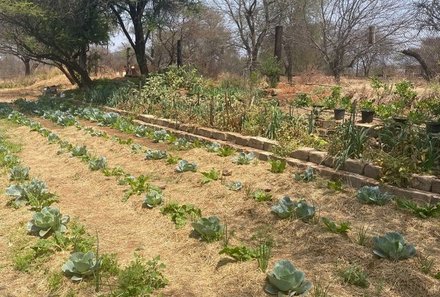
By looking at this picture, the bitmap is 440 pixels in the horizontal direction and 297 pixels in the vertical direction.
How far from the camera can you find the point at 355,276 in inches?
118

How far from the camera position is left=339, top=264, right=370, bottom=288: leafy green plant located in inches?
117

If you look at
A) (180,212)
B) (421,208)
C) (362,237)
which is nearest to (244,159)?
(180,212)

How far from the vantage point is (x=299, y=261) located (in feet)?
11.0

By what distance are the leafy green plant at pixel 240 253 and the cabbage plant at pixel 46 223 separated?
1593 mm

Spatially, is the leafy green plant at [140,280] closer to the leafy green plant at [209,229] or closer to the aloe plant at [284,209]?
the leafy green plant at [209,229]

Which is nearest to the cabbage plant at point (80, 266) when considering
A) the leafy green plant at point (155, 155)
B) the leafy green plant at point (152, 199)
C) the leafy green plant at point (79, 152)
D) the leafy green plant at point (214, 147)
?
the leafy green plant at point (152, 199)

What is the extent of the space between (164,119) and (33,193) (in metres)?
4.50

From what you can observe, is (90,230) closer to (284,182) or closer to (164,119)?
(284,182)

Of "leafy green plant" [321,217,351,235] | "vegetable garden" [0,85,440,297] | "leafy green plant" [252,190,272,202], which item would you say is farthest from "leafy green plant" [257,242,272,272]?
"leafy green plant" [252,190,272,202]

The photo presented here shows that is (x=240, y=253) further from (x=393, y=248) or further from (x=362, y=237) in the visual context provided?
(x=393, y=248)

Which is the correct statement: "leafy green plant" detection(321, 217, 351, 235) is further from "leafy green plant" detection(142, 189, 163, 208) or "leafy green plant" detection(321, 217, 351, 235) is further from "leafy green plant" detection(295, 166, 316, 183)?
"leafy green plant" detection(142, 189, 163, 208)

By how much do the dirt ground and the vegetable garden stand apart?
11mm

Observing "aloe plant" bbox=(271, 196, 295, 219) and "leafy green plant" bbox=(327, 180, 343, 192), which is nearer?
"aloe plant" bbox=(271, 196, 295, 219)

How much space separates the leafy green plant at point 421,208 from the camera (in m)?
4.00
